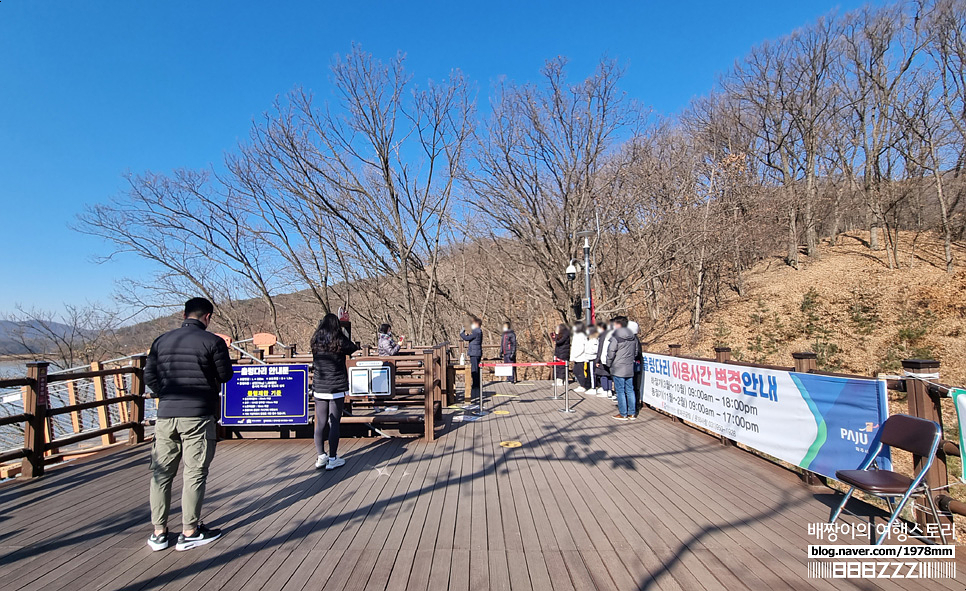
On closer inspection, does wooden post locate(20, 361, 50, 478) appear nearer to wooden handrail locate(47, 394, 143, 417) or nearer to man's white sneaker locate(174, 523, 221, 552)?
wooden handrail locate(47, 394, 143, 417)

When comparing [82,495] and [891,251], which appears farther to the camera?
[891,251]

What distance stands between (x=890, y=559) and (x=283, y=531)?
4144 millimetres

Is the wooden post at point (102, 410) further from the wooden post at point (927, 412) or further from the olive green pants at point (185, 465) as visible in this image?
the wooden post at point (927, 412)

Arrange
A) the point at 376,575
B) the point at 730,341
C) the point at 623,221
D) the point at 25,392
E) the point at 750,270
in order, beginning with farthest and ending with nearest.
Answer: the point at 750,270 → the point at 730,341 → the point at 623,221 → the point at 25,392 → the point at 376,575

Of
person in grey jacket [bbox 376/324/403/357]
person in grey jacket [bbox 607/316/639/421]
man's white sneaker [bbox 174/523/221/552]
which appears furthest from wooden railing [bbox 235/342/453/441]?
person in grey jacket [bbox 607/316/639/421]

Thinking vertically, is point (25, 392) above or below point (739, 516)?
above

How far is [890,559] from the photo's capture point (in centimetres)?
298

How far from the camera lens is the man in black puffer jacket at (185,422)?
323 cm


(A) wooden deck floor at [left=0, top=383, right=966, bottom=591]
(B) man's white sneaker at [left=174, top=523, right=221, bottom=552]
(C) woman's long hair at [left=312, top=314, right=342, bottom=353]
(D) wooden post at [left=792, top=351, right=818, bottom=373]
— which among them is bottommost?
(A) wooden deck floor at [left=0, top=383, right=966, bottom=591]

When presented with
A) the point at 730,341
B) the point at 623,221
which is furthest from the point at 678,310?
the point at 623,221

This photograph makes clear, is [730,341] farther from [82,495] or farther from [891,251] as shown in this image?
[82,495]

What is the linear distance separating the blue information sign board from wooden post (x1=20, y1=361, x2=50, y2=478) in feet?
5.61

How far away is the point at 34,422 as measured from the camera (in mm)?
4938

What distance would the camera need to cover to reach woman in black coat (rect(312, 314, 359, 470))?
4.91m
